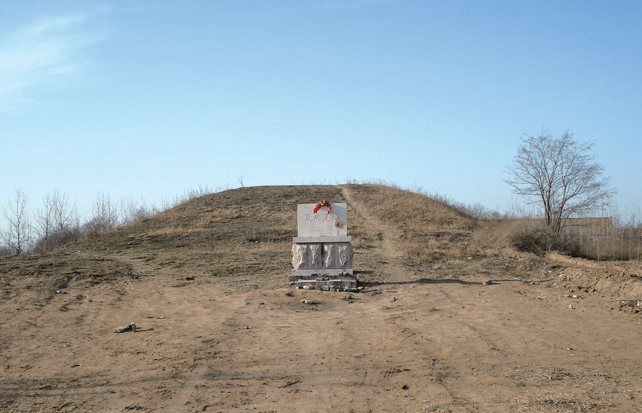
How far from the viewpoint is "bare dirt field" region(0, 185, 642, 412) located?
521 centimetres

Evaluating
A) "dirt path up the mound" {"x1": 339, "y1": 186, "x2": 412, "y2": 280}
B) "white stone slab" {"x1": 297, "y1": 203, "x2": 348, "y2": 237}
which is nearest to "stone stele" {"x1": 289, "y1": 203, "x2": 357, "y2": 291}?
"white stone slab" {"x1": 297, "y1": 203, "x2": 348, "y2": 237}

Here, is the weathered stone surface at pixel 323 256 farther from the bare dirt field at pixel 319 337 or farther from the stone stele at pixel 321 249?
the bare dirt field at pixel 319 337

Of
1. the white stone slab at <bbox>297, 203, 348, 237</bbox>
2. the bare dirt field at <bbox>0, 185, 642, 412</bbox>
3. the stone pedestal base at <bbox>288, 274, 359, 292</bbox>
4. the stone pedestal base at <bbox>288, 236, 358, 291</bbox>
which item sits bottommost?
the bare dirt field at <bbox>0, 185, 642, 412</bbox>

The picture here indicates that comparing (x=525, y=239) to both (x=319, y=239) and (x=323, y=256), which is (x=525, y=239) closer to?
(x=323, y=256)

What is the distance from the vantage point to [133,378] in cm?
591

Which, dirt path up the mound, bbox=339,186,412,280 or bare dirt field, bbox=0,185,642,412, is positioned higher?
dirt path up the mound, bbox=339,186,412,280

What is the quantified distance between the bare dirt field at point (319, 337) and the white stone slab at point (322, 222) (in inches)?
56.9

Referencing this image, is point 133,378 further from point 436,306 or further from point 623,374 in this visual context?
point 436,306

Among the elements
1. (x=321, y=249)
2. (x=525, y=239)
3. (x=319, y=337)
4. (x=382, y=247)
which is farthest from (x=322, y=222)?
(x=525, y=239)

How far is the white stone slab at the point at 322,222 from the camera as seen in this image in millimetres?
12719

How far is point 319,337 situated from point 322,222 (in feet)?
17.2

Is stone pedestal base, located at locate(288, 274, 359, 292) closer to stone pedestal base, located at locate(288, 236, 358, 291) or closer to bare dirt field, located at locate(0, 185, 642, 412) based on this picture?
stone pedestal base, located at locate(288, 236, 358, 291)

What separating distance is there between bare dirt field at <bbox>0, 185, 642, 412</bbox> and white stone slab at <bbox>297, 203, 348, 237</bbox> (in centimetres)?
144

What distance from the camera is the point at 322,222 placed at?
1276cm
